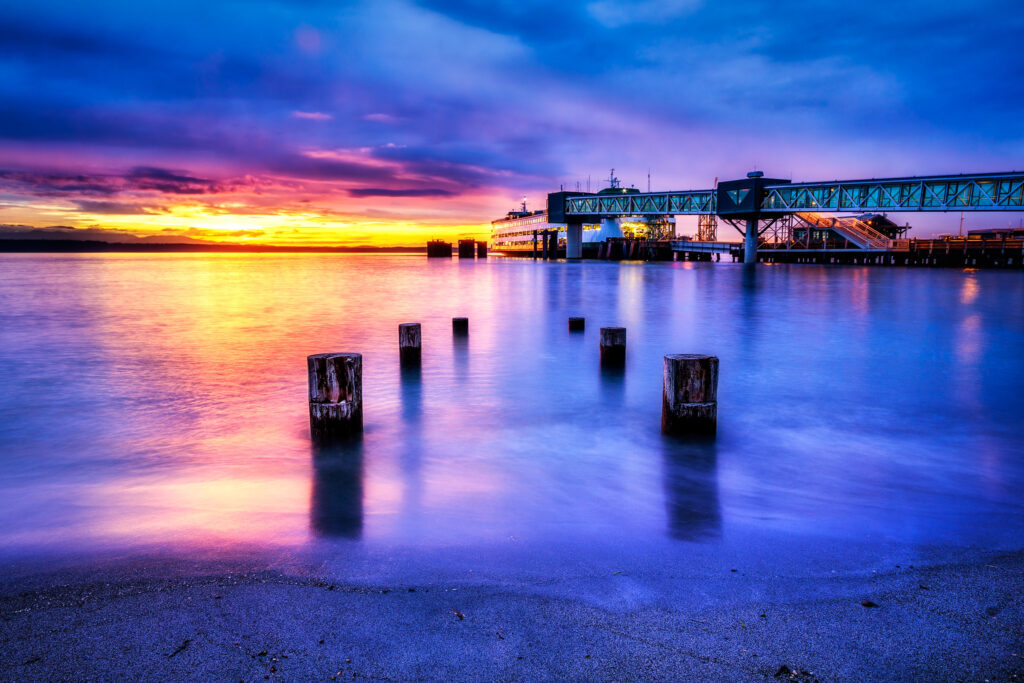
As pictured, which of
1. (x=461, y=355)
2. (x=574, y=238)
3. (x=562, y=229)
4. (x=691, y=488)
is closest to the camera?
(x=691, y=488)

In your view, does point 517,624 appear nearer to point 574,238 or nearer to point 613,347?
point 613,347

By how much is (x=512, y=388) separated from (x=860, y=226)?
80.2 metres

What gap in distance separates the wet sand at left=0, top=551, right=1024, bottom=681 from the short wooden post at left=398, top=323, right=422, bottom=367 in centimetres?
812

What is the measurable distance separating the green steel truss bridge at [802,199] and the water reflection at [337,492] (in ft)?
198

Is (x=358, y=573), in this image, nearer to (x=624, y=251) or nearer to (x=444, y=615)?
(x=444, y=615)

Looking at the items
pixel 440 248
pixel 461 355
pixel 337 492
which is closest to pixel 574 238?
pixel 440 248

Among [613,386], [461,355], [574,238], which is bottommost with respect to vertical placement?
[613,386]

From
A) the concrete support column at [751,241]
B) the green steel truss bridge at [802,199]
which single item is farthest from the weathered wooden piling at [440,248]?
the concrete support column at [751,241]

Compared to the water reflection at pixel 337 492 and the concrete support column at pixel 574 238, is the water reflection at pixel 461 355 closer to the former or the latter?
the water reflection at pixel 337 492

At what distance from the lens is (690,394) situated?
6785 millimetres

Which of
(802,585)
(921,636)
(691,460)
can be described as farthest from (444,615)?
(691,460)

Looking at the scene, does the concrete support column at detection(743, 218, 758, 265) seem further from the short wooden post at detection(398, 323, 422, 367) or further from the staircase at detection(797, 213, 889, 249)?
the short wooden post at detection(398, 323, 422, 367)

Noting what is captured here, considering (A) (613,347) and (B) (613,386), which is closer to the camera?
(B) (613,386)

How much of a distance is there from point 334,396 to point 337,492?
1613 mm
